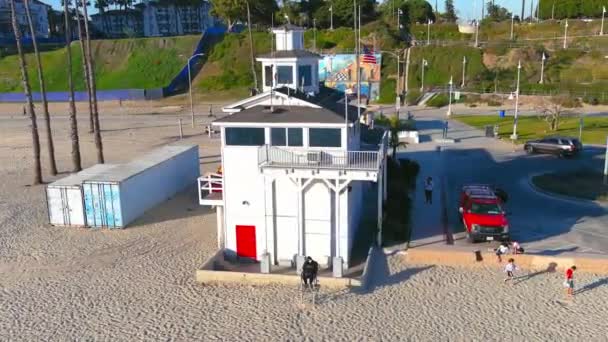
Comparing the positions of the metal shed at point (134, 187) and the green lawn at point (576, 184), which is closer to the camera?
the metal shed at point (134, 187)

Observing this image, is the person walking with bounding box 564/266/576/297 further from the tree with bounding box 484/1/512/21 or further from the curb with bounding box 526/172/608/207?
the tree with bounding box 484/1/512/21


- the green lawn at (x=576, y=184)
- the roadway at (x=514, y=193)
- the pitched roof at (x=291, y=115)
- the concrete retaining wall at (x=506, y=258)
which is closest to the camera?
the pitched roof at (x=291, y=115)

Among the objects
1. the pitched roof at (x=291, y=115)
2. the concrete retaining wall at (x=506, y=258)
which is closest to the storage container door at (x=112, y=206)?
the pitched roof at (x=291, y=115)

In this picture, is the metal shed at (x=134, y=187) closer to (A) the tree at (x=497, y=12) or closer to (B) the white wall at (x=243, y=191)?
(B) the white wall at (x=243, y=191)

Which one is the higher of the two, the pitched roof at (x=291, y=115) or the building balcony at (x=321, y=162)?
the pitched roof at (x=291, y=115)

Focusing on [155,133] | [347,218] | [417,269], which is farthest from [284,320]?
[155,133]

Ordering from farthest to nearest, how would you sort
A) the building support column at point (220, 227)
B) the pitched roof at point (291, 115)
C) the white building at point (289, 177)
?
1. the building support column at point (220, 227)
2. the pitched roof at point (291, 115)
3. the white building at point (289, 177)

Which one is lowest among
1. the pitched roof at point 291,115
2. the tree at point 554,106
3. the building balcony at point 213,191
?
the tree at point 554,106
